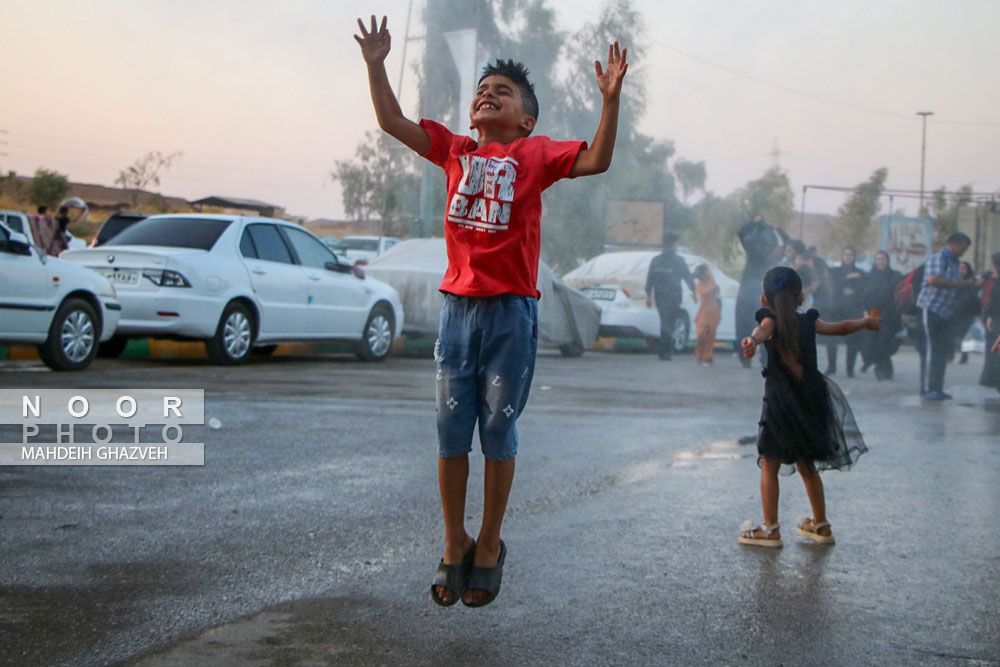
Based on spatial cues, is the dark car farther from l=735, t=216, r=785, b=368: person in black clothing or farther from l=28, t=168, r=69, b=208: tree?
l=28, t=168, r=69, b=208: tree

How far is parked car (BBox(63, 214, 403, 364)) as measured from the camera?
36.8 feet

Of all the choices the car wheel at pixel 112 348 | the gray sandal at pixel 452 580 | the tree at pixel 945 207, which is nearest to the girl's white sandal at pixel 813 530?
the gray sandal at pixel 452 580

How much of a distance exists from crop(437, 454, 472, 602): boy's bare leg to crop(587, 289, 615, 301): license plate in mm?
14735

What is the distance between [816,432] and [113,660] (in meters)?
3.10

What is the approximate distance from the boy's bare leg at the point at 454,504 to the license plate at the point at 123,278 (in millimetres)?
8578

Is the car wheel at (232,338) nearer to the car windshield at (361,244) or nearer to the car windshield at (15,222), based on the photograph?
the car windshield at (15,222)

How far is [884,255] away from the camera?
52.7ft

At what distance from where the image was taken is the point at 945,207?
25625 millimetres

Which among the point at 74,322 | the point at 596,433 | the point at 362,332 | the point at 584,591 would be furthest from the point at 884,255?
the point at 584,591

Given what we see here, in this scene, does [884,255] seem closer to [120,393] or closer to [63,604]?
[120,393]

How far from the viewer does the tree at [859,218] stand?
24.1 metres

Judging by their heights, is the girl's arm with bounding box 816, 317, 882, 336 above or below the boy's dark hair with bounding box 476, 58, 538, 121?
below

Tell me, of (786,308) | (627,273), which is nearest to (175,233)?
(786,308)

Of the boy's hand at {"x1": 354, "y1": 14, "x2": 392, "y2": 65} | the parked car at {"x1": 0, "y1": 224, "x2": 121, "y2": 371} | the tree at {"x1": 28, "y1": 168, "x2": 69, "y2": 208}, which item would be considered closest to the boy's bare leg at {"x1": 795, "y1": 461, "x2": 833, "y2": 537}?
the boy's hand at {"x1": 354, "y1": 14, "x2": 392, "y2": 65}
